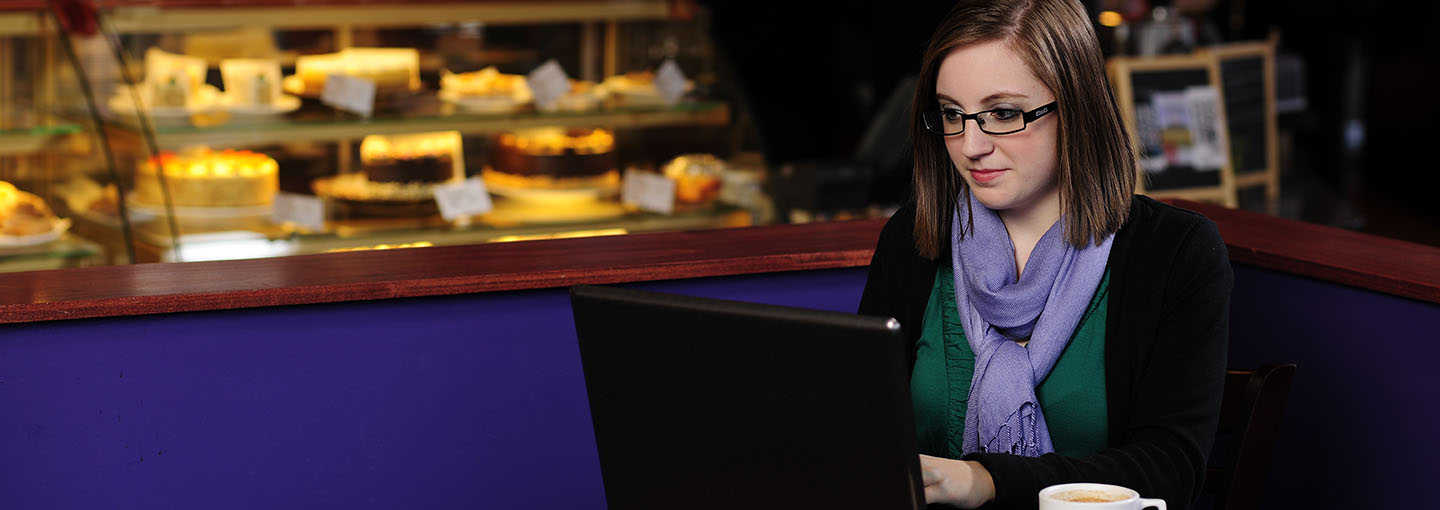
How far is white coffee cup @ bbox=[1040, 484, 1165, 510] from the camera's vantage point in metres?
1.35

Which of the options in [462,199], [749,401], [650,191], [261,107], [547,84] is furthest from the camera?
[650,191]

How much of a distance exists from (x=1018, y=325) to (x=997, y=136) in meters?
0.24

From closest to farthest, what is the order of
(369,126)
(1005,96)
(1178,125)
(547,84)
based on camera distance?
(1005,96) < (369,126) < (547,84) < (1178,125)

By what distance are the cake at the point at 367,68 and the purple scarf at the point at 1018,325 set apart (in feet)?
8.14

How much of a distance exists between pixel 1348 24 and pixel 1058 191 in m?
8.13

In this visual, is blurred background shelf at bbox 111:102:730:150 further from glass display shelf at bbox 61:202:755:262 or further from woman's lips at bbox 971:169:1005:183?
woman's lips at bbox 971:169:1005:183

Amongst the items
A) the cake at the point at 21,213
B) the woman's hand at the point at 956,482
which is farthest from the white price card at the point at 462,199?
the woman's hand at the point at 956,482

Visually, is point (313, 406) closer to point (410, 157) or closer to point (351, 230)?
point (351, 230)

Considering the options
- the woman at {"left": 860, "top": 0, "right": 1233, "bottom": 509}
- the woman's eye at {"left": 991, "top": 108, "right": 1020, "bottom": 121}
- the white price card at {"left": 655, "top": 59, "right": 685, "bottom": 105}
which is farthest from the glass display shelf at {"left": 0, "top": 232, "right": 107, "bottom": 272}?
the woman's eye at {"left": 991, "top": 108, "right": 1020, "bottom": 121}

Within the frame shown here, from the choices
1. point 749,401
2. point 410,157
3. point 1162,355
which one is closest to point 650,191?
point 410,157

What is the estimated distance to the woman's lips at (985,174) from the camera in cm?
170

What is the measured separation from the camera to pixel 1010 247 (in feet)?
5.90

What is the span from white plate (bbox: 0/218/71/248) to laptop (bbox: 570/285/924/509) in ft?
8.13

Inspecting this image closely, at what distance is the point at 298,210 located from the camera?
3.74 m
